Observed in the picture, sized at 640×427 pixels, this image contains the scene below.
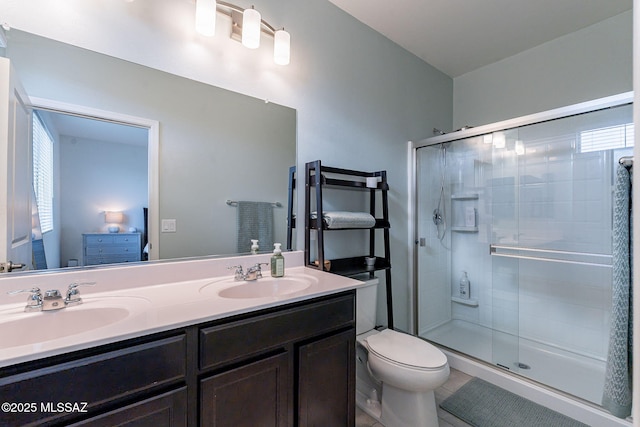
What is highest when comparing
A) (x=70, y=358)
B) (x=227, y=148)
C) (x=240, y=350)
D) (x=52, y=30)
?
(x=52, y=30)

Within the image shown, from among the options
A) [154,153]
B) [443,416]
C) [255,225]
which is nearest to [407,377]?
[443,416]

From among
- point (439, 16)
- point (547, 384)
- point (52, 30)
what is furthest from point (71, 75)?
point (547, 384)

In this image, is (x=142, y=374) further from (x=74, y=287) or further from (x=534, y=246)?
(x=534, y=246)

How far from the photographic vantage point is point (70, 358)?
2.28 feet

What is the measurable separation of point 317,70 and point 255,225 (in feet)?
3.63

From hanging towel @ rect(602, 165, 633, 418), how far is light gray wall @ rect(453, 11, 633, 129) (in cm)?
124

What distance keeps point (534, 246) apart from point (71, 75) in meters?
3.03

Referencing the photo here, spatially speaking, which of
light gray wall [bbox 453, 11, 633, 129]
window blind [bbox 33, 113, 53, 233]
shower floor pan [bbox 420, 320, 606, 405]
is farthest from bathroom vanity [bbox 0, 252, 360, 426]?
light gray wall [bbox 453, 11, 633, 129]

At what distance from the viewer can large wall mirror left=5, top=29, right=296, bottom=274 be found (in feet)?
3.67

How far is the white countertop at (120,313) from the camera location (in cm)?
71

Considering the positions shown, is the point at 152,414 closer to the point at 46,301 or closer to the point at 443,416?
the point at 46,301

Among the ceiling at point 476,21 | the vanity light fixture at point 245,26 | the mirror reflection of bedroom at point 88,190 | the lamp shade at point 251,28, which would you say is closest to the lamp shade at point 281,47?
the vanity light fixture at point 245,26

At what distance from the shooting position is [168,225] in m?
1.35

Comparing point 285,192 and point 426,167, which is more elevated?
point 426,167
